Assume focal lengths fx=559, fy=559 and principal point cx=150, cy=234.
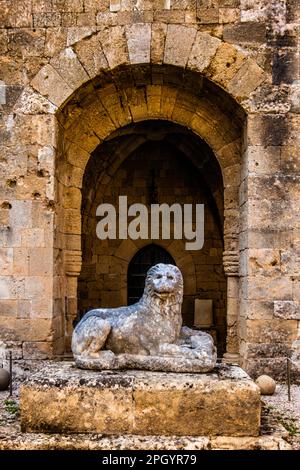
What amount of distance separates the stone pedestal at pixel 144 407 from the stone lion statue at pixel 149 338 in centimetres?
28

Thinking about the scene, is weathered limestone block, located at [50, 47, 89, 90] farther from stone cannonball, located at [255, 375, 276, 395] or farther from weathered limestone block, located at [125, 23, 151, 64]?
stone cannonball, located at [255, 375, 276, 395]

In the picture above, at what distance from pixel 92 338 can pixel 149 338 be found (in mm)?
416

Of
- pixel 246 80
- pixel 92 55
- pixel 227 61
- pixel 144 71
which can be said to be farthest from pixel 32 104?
pixel 246 80

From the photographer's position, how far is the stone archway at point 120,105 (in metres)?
6.21

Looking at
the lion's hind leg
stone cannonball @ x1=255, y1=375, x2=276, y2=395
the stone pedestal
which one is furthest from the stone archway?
the stone pedestal

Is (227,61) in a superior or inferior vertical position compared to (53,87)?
superior

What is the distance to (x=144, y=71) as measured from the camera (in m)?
6.52

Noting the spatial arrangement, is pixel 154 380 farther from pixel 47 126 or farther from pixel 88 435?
pixel 47 126

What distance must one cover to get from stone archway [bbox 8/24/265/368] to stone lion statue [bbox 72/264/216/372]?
7.01 feet

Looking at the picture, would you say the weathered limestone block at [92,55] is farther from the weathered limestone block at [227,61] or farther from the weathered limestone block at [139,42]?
the weathered limestone block at [227,61]

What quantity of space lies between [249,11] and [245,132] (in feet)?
4.33

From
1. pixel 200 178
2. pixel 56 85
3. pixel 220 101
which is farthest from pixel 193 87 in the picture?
pixel 200 178

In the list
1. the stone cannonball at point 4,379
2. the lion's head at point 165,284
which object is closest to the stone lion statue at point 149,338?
the lion's head at point 165,284

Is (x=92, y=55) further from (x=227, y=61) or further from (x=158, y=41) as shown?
(x=227, y=61)
